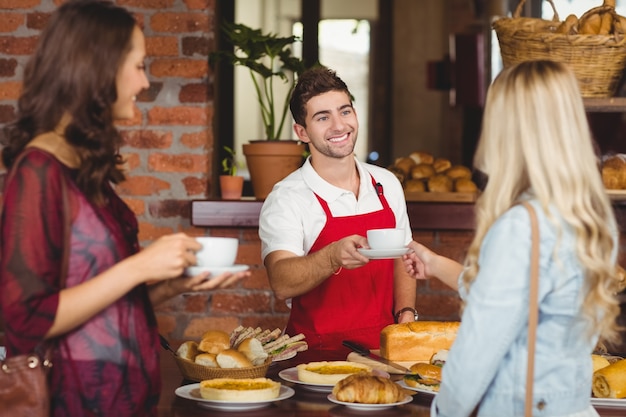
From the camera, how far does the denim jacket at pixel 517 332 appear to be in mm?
1587

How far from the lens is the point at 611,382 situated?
2160 mm

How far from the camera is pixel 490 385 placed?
66.1 inches

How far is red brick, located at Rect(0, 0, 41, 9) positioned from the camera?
12.6 ft

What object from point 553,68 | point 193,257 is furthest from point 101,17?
point 553,68

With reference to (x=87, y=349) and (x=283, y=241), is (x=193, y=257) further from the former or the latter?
(x=283, y=241)

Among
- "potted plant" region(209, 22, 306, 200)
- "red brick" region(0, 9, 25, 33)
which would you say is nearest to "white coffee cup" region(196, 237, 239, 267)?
"potted plant" region(209, 22, 306, 200)

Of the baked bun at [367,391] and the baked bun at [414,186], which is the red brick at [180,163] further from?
the baked bun at [367,391]

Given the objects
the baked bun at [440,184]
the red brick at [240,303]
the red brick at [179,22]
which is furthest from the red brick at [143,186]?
the baked bun at [440,184]

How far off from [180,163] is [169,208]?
192 mm

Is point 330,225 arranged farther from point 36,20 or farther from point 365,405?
point 36,20

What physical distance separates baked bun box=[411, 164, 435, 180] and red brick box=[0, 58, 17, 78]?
5.66ft

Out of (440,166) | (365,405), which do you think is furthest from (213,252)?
(440,166)

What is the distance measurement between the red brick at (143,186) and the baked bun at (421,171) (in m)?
1.05

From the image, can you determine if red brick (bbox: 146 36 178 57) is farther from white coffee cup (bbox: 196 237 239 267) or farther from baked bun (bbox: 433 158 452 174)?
white coffee cup (bbox: 196 237 239 267)
